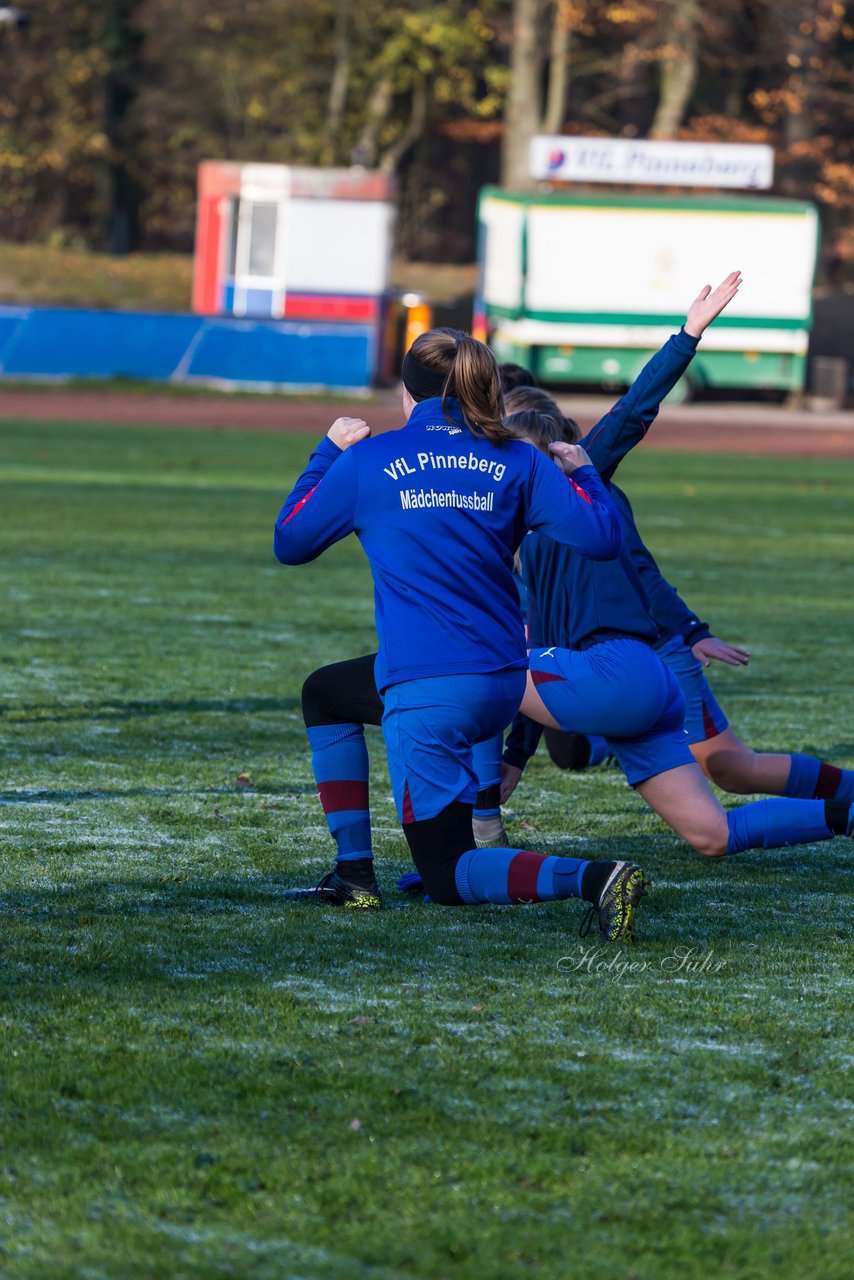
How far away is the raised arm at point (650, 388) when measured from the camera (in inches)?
214

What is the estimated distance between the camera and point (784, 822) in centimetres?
555

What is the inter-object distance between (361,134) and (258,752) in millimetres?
Answer: 49803

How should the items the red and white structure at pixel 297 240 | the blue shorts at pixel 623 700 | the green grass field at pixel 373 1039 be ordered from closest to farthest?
the green grass field at pixel 373 1039
the blue shorts at pixel 623 700
the red and white structure at pixel 297 240

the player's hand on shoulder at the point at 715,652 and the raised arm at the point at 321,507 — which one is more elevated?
the raised arm at the point at 321,507

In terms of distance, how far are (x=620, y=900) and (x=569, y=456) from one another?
1.14 metres

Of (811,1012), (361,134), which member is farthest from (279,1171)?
(361,134)

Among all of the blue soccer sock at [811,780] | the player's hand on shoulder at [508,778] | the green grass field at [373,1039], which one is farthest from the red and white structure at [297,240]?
the blue soccer sock at [811,780]

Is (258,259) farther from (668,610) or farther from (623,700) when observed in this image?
(623,700)

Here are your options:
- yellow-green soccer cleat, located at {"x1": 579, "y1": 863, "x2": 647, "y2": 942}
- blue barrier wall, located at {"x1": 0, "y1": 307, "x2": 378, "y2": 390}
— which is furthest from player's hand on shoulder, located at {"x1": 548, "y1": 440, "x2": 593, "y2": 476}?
blue barrier wall, located at {"x1": 0, "y1": 307, "x2": 378, "y2": 390}

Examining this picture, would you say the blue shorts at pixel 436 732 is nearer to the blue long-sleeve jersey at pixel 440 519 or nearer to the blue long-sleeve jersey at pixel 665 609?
the blue long-sleeve jersey at pixel 440 519

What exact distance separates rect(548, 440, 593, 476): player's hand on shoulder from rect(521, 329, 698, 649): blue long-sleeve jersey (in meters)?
0.36

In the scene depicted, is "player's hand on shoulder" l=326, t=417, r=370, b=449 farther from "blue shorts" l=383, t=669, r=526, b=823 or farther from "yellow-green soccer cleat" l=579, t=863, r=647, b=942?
"yellow-green soccer cleat" l=579, t=863, r=647, b=942

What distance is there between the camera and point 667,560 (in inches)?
594

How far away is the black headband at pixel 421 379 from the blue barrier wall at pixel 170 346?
27.7 meters
